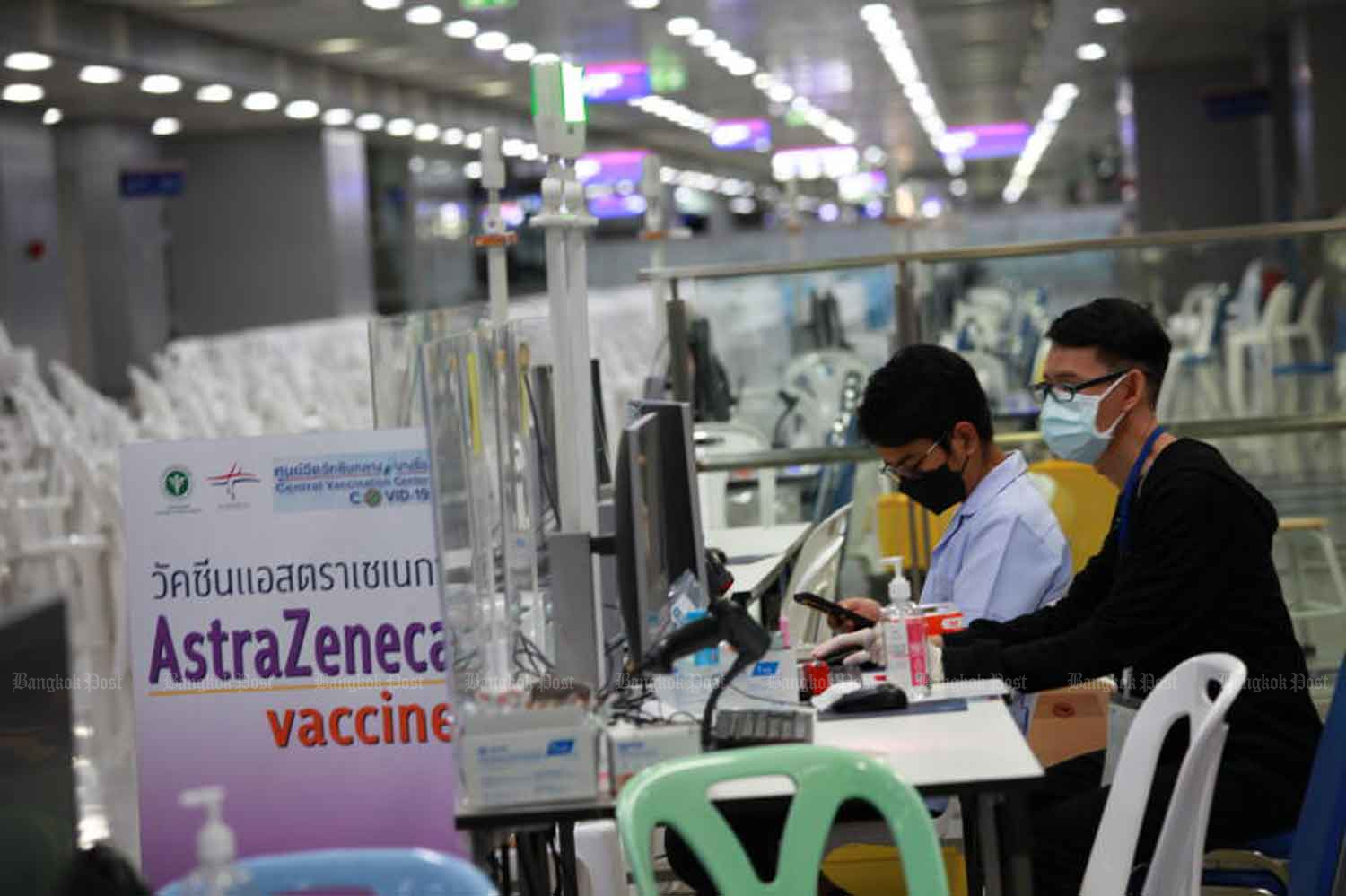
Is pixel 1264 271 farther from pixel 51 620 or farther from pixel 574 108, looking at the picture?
pixel 51 620

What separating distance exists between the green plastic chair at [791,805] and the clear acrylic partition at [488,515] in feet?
1.32

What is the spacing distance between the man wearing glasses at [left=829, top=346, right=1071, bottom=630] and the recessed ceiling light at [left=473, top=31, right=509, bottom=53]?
44.3 ft

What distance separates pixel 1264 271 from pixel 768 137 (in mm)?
20969

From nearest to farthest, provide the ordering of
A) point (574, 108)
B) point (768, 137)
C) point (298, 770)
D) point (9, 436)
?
point (298, 770) → point (574, 108) → point (9, 436) → point (768, 137)

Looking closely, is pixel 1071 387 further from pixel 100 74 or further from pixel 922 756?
pixel 100 74

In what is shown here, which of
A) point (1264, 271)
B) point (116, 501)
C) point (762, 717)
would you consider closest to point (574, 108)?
point (762, 717)

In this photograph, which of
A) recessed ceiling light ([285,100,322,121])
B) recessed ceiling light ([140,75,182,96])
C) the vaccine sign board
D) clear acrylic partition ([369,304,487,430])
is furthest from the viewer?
recessed ceiling light ([285,100,322,121])

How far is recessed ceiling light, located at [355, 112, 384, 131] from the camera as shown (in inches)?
869

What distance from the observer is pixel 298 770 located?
3191mm

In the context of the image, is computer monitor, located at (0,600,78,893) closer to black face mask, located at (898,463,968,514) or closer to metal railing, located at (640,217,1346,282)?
black face mask, located at (898,463,968,514)

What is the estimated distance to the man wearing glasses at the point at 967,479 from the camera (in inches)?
140

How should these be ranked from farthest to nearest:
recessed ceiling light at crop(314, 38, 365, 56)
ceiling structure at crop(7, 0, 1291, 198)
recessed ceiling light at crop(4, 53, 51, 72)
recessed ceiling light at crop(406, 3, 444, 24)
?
recessed ceiling light at crop(314, 38, 365, 56)
ceiling structure at crop(7, 0, 1291, 198)
recessed ceiling light at crop(406, 3, 444, 24)
recessed ceiling light at crop(4, 53, 51, 72)

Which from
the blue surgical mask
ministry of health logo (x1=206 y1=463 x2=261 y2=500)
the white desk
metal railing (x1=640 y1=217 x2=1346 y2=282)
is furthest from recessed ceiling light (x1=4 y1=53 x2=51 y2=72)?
the blue surgical mask

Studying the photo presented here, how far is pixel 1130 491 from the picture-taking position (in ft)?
10.8
